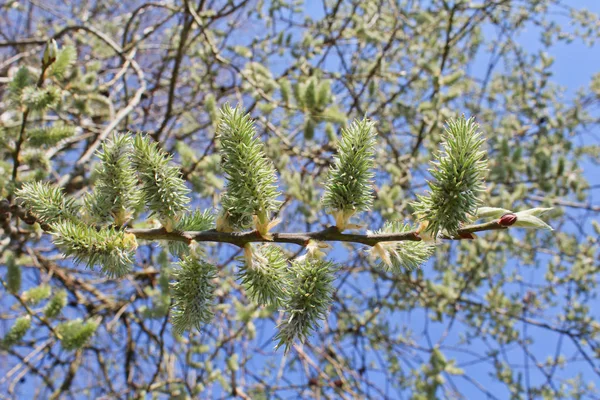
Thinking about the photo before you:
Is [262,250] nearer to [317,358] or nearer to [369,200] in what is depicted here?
[369,200]

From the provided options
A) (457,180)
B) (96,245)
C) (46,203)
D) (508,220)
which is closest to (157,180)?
(96,245)

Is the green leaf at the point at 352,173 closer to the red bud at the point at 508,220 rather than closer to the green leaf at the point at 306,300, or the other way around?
the green leaf at the point at 306,300

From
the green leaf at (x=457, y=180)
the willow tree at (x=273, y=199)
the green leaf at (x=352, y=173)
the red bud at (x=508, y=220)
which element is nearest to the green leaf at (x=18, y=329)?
the willow tree at (x=273, y=199)

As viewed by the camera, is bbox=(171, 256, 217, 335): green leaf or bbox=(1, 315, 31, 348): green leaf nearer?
bbox=(171, 256, 217, 335): green leaf

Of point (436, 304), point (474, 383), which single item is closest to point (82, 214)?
point (436, 304)

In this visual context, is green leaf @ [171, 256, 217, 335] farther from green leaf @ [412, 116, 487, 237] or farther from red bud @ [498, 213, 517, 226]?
red bud @ [498, 213, 517, 226]

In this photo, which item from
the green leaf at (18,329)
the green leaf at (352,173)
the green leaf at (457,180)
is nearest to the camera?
the green leaf at (457,180)

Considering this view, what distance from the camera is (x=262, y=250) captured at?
3.52ft

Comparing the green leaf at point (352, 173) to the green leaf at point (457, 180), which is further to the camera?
the green leaf at point (352, 173)

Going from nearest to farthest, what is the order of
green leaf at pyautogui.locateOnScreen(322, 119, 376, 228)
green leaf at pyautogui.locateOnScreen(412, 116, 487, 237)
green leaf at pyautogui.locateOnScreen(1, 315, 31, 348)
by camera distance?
green leaf at pyautogui.locateOnScreen(412, 116, 487, 237) < green leaf at pyautogui.locateOnScreen(322, 119, 376, 228) < green leaf at pyautogui.locateOnScreen(1, 315, 31, 348)

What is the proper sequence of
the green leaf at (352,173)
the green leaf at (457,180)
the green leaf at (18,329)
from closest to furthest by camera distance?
1. the green leaf at (457,180)
2. the green leaf at (352,173)
3. the green leaf at (18,329)

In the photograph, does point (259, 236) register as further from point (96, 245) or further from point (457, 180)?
point (457, 180)

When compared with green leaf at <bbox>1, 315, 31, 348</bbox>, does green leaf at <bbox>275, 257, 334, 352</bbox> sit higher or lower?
higher

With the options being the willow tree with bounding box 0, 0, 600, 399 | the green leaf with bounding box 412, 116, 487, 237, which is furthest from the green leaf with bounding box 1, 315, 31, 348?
the green leaf with bounding box 412, 116, 487, 237
